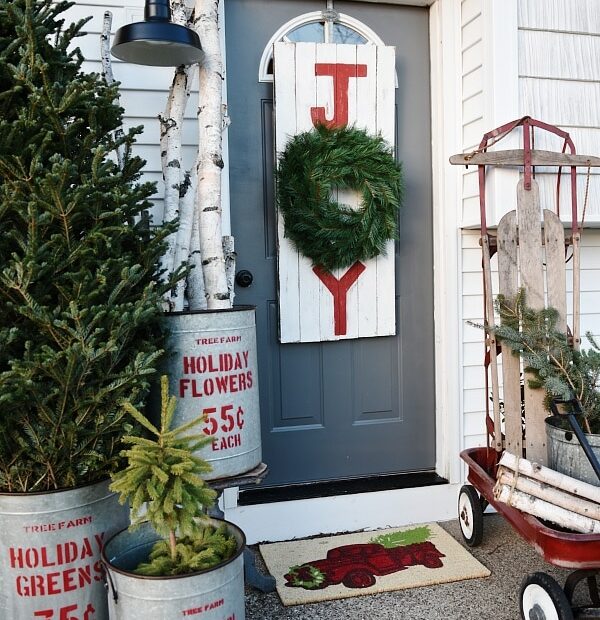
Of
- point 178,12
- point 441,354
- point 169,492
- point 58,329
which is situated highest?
point 178,12

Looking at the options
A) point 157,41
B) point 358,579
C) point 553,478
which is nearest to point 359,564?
point 358,579

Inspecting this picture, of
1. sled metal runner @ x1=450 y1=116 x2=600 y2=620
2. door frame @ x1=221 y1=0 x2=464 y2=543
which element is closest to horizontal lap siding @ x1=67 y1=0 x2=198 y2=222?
door frame @ x1=221 y1=0 x2=464 y2=543

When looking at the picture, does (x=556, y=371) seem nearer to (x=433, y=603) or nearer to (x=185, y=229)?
(x=433, y=603)

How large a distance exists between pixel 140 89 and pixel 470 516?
2.35 m

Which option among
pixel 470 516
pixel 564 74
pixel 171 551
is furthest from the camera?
pixel 564 74

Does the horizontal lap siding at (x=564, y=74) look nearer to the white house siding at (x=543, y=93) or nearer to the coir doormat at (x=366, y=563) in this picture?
the white house siding at (x=543, y=93)

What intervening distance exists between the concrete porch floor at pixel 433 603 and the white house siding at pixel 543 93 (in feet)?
3.05

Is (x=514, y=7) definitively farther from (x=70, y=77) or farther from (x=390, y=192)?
(x=70, y=77)

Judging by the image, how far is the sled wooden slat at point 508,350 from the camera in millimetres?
2631

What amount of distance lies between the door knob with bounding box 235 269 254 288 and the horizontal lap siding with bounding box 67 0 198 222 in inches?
18.4

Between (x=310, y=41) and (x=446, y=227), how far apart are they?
1120mm

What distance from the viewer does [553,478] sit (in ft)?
7.23

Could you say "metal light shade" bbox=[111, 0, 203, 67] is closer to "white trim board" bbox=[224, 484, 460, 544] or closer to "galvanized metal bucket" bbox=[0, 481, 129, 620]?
"galvanized metal bucket" bbox=[0, 481, 129, 620]

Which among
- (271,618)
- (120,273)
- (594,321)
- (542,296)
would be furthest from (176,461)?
(594,321)
